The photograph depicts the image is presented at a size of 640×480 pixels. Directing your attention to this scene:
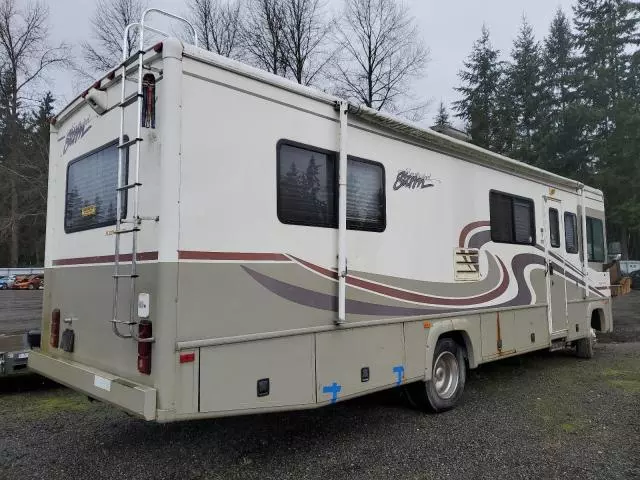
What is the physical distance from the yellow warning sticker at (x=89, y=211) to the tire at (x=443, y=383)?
→ 3.60 m

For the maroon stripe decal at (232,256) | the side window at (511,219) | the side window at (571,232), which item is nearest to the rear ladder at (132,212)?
the maroon stripe decal at (232,256)

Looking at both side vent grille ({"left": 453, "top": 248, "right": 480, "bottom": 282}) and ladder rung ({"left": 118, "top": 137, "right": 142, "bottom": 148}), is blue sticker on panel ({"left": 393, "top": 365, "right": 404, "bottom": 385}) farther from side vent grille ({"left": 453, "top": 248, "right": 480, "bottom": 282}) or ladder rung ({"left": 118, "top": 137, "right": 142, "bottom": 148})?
ladder rung ({"left": 118, "top": 137, "right": 142, "bottom": 148})

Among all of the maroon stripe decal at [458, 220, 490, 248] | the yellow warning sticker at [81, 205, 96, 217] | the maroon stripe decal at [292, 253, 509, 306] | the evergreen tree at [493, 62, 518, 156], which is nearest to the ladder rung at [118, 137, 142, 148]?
the yellow warning sticker at [81, 205, 96, 217]

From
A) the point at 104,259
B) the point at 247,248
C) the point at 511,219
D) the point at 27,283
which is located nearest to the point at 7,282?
the point at 27,283

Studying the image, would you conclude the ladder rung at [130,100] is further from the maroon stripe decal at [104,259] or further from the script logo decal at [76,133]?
the maroon stripe decal at [104,259]

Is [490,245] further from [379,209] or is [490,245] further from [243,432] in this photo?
[243,432]

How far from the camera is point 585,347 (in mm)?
8781

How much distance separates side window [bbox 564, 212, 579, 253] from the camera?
828cm

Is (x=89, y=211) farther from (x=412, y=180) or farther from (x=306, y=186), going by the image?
(x=412, y=180)

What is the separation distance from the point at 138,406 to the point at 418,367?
2.84 metres

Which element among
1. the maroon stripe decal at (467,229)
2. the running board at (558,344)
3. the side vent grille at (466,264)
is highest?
the maroon stripe decal at (467,229)

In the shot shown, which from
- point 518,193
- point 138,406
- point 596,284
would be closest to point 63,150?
point 138,406

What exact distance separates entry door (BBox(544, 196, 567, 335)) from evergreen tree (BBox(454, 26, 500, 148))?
84.7ft

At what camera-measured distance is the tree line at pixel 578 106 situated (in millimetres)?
30188
